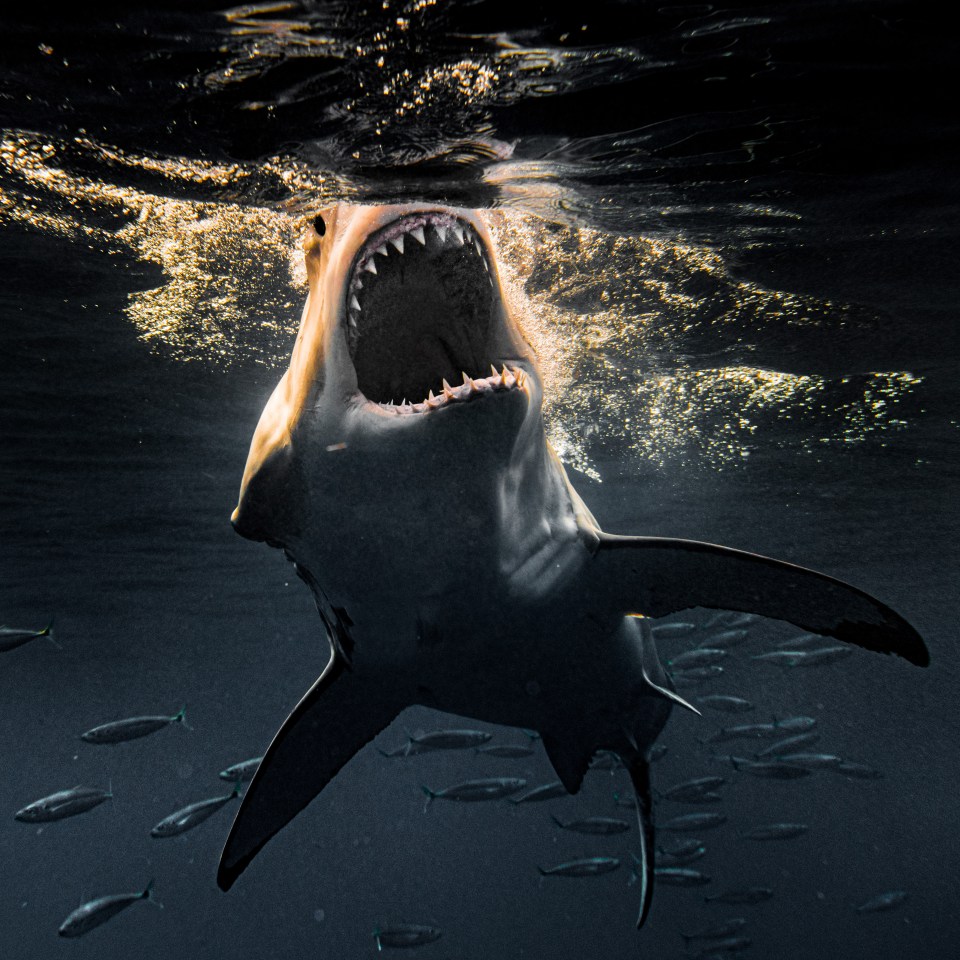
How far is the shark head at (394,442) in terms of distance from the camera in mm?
2355

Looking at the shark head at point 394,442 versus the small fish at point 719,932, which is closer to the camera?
the shark head at point 394,442

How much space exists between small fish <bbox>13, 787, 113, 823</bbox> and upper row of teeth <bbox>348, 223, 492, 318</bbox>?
9009mm

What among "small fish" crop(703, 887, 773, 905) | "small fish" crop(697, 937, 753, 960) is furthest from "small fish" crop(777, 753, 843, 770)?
"small fish" crop(697, 937, 753, 960)

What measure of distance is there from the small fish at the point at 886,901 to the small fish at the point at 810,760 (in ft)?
11.7

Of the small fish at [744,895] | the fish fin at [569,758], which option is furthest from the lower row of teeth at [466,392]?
the small fish at [744,895]

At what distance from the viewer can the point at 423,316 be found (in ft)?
10.7

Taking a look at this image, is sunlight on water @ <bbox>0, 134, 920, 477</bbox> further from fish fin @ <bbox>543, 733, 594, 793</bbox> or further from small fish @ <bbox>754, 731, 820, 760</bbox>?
small fish @ <bbox>754, 731, 820, 760</bbox>

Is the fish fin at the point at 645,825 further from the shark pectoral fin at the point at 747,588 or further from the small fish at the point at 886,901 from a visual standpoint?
the small fish at the point at 886,901

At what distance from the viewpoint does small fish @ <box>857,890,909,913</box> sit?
13091 mm

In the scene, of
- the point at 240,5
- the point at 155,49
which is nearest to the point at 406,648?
the point at 240,5

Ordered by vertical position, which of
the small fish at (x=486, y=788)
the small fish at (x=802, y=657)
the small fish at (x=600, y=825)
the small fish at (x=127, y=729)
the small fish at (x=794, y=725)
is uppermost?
the small fish at (x=127, y=729)

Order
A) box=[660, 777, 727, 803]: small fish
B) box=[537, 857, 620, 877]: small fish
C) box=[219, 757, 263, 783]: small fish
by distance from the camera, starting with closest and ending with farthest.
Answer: box=[219, 757, 263, 783]: small fish, box=[660, 777, 727, 803]: small fish, box=[537, 857, 620, 877]: small fish

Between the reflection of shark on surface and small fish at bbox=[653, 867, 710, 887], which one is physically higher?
the reflection of shark on surface

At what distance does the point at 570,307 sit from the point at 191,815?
28.6 ft
